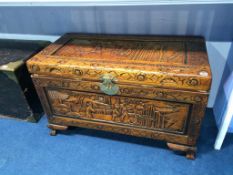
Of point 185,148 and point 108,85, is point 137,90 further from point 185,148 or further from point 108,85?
point 185,148

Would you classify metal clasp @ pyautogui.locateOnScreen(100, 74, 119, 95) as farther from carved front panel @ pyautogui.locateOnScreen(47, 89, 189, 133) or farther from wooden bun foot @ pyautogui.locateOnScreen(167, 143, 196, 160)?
wooden bun foot @ pyautogui.locateOnScreen(167, 143, 196, 160)

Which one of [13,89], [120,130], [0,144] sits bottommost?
[0,144]

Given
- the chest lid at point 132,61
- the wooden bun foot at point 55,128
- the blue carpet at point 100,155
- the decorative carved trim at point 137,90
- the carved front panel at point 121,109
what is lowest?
the blue carpet at point 100,155

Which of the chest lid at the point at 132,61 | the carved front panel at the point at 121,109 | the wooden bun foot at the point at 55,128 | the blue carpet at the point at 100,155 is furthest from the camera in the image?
the wooden bun foot at the point at 55,128

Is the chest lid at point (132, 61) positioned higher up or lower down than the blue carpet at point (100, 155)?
higher up

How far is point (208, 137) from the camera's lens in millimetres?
1195

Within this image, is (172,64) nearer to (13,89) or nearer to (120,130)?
(120,130)

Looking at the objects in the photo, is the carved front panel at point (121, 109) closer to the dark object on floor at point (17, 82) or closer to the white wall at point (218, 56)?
the dark object on floor at point (17, 82)

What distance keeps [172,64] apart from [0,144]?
1.06 metres

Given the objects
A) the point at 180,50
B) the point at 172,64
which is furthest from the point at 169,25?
the point at 172,64

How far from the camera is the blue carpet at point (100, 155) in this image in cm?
105

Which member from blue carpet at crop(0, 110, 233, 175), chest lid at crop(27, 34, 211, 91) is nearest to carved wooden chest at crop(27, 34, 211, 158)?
chest lid at crop(27, 34, 211, 91)

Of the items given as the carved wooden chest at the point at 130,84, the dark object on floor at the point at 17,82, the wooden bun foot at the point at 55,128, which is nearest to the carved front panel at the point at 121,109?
the carved wooden chest at the point at 130,84

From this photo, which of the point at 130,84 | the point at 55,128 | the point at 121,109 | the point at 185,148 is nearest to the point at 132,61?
the point at 130,84
